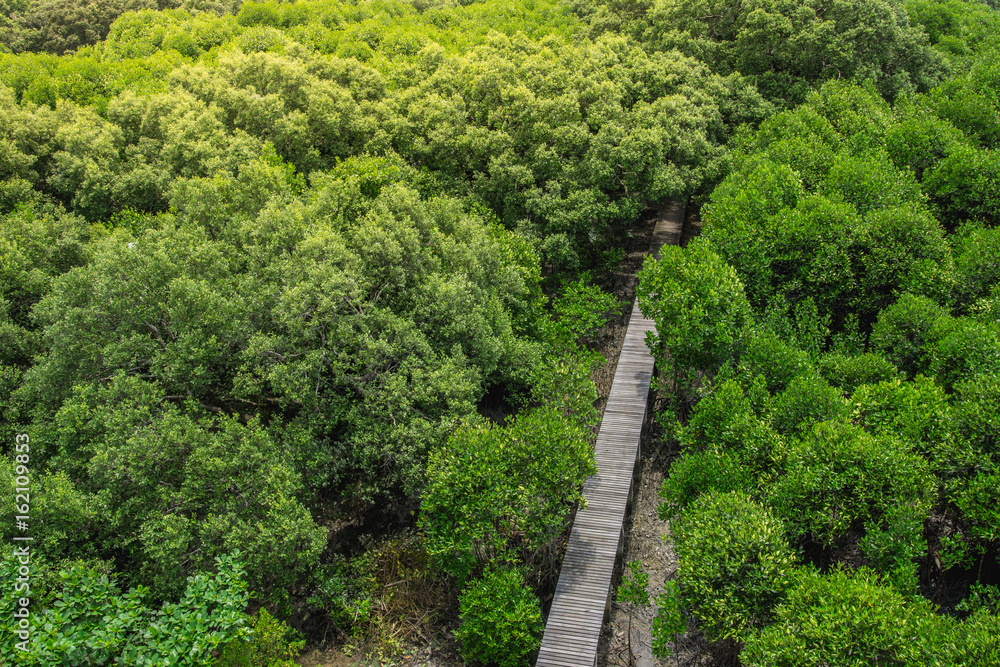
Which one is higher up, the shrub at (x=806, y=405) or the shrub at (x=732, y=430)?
the shrub at (x=806, y=405)

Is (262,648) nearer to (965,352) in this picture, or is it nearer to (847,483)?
(847,483)

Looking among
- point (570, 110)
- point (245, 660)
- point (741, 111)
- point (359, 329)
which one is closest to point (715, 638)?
point (245, 660)

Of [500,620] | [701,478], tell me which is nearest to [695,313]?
[701,478]

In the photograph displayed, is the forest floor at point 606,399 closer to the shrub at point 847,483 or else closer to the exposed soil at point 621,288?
the exposed soil at point 621,288

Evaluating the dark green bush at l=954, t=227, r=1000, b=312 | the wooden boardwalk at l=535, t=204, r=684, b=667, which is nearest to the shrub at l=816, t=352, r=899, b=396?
the dark green bush at l=954, t=227, r=1000, b=312

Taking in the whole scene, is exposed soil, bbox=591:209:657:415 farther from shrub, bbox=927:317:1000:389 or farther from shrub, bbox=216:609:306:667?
shrub, bbox=216:609:306:667

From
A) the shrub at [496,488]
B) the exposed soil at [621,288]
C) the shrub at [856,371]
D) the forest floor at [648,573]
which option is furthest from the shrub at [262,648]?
the shrub at [856,371]
